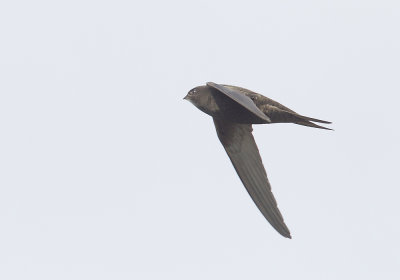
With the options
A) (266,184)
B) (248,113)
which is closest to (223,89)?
(248,113)

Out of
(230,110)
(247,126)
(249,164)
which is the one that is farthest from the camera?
(247,126)

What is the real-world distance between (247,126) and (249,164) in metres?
0.55

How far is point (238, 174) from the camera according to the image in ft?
42.9

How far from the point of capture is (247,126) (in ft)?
43.6

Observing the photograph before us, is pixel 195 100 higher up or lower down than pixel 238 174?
higher up

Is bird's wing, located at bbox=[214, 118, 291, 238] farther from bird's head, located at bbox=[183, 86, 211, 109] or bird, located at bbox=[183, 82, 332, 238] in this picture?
bird's head, located at bbox=[183, 86, 211, 109]

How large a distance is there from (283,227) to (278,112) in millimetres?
1485

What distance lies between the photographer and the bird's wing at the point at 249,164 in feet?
41.4

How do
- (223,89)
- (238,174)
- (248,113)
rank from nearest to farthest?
(223,89) < (248,113) < (238,174)

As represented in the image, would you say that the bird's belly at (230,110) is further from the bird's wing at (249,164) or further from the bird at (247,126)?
the bird's wing at (249,164)

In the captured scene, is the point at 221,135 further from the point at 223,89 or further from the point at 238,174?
the point at 223,89

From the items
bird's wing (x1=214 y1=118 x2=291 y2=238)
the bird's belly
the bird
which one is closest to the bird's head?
the bird

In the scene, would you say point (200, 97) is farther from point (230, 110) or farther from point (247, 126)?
point (247, 126)

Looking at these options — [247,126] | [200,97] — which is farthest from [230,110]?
[247,126]
